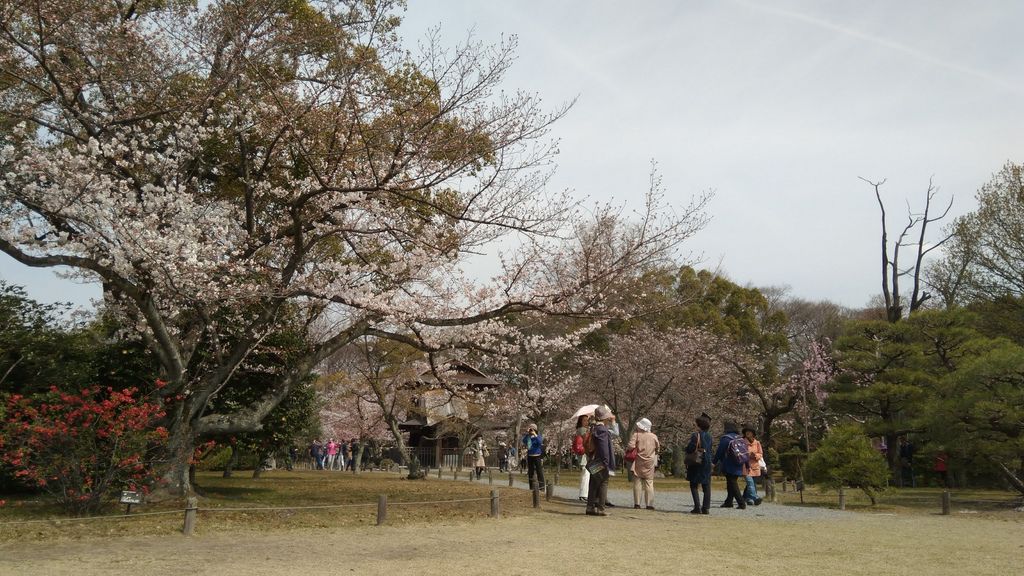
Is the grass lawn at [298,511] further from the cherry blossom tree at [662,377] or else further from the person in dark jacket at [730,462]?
the cherry blossom tree at [662,377]

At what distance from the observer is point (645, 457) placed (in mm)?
11688

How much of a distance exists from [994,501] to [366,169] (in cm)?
1446

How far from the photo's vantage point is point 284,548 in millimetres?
7711

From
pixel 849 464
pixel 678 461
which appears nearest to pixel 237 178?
pixel 849 464

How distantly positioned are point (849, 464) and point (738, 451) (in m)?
3.41

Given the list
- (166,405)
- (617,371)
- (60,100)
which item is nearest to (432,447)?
(617,371)

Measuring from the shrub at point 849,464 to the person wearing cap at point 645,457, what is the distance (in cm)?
421

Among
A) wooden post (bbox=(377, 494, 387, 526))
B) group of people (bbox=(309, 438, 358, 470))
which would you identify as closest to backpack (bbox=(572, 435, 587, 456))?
wooden post (bbox=(377, 494, 387, 526))

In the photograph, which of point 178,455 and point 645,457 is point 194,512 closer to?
point 178,455

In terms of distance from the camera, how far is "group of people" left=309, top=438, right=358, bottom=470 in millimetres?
34844

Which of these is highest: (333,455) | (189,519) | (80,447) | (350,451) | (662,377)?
(662,377)

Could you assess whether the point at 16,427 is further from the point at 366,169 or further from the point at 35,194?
the point at 366,169

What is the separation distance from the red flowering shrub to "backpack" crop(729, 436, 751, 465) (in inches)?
339

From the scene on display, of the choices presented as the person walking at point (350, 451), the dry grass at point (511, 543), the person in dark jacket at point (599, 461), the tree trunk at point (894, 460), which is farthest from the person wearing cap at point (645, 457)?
the person walking at point (350, 451)
